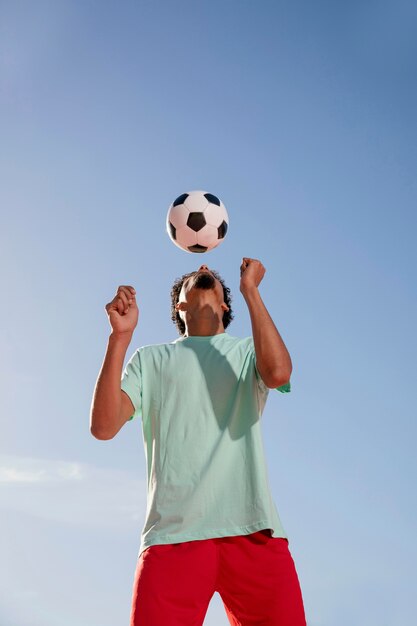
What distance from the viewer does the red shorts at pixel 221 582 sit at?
170 inches

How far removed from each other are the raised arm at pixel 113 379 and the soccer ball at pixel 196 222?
2101 millimetres

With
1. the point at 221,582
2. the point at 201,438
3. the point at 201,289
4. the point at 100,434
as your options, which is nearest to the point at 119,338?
the point at 100,434

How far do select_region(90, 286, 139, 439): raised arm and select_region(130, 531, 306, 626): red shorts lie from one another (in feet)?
2.95

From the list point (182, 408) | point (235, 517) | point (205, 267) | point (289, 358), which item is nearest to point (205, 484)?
point (235, 517)

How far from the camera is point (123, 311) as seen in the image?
16.5 feet

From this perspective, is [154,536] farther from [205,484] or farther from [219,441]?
[219,441]

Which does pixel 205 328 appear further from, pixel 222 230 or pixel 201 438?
pixel 222 230

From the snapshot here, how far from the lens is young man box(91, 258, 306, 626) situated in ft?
14.4

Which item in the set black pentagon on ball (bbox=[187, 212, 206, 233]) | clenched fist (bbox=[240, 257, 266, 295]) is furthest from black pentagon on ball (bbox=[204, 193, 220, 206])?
clenched fist (bbox=[240, 257, 266, 295])

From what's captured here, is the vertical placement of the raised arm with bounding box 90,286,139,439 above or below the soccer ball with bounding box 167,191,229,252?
below

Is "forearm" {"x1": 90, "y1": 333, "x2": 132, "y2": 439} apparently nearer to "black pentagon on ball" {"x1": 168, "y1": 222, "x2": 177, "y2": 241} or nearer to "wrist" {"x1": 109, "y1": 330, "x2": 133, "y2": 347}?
"wrist" {"x1": 109, "y1": 330, "x2": 133, "y2": 347}

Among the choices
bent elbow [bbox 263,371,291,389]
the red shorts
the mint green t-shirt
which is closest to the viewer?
the red shorts

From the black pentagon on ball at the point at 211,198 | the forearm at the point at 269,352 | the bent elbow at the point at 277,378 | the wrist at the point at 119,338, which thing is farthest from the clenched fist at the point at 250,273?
the black pentagon on ball at the point at 211,198

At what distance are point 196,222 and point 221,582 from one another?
11.7 ft
